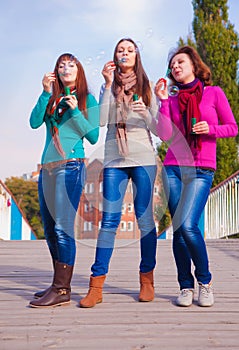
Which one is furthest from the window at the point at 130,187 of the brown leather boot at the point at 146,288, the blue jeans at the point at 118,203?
the brown leather boot at the point at 146,288

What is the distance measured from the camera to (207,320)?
10.3ft

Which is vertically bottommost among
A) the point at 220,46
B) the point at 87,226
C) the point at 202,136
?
the point at 87,226

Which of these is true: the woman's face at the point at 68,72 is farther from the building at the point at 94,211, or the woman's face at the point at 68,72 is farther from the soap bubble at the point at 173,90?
the building at the point at 94,211

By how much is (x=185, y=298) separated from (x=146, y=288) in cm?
27

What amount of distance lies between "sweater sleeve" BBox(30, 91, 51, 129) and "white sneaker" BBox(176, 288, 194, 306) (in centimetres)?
130

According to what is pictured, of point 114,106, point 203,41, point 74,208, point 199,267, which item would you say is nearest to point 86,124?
point 114,106

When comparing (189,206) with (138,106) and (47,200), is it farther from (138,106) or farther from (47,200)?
(47,200)

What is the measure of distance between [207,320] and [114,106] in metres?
1.33

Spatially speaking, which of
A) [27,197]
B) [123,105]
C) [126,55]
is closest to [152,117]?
[123,105]

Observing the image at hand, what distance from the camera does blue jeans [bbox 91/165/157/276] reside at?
363cm

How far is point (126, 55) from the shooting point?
3664 mm

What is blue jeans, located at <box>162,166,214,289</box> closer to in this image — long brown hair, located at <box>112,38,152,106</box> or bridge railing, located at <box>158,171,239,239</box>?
long brown hair, located at <box>112,38,152,106</box>

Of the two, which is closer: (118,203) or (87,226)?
(118,203)

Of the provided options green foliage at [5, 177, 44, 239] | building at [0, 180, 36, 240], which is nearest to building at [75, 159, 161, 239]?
building at [0, 180, 36, 240]
